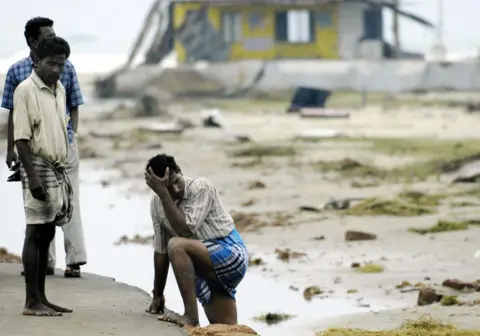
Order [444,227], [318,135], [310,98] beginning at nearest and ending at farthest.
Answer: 1. [444,227]
2. [318,135]
3. [310,98]

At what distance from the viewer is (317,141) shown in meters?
26.5

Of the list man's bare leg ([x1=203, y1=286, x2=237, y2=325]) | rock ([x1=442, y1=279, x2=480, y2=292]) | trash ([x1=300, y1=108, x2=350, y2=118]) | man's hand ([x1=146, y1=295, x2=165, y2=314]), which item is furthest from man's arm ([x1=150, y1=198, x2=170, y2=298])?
trash ([x1=300, y1=108, x2=350, y2=118])

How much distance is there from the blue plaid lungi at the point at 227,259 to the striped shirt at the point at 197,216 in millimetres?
46

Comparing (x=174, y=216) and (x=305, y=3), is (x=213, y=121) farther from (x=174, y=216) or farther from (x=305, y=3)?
(x=174, y=216)

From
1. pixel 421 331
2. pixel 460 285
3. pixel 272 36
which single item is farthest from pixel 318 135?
pixel 272 36

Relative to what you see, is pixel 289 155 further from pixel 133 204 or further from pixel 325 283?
pixel 325 283

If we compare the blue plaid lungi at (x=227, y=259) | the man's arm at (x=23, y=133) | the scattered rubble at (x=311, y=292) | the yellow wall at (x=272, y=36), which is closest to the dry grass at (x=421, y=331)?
the blue plaid lungi at (x=227, y=259)

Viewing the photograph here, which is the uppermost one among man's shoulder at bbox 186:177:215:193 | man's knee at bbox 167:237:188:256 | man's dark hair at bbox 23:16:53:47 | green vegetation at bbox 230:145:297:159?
man's dark hair at bbox 23:16:53:47

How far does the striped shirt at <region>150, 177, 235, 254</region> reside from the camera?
7.43 meters

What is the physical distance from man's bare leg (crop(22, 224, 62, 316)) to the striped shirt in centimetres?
60

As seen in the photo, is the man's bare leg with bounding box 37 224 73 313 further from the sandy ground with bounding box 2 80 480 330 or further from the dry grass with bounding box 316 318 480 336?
the sandy ground with bounding box 2 80 480 330

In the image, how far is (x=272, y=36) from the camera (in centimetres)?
4891

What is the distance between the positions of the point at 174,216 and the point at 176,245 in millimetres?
148

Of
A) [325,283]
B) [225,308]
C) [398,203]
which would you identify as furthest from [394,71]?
[225,308]
